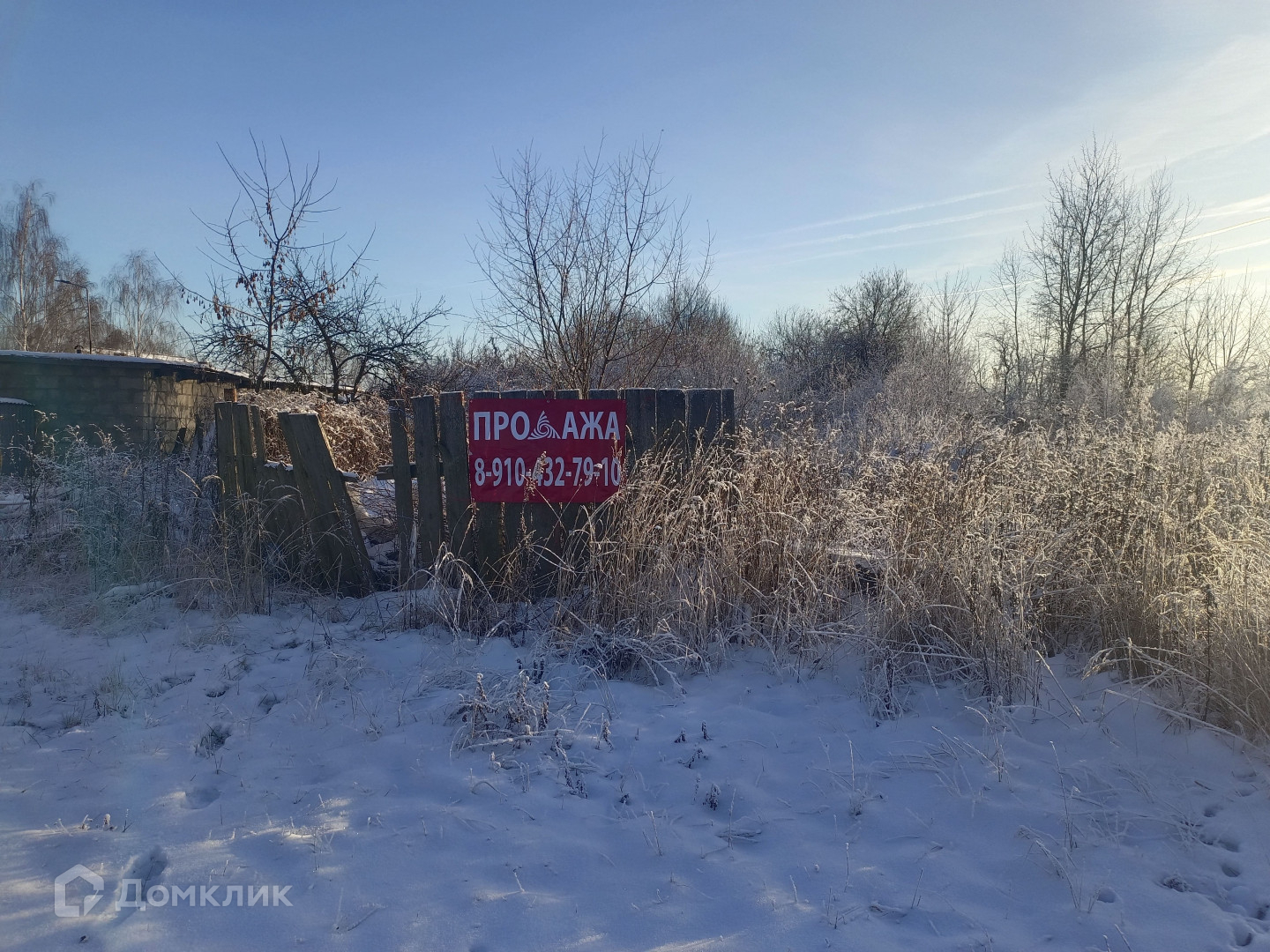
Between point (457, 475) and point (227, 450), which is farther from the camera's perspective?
point (227, 450)

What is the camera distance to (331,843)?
2459mm

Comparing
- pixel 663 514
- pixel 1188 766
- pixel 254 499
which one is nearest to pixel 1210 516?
pixel 1188 766

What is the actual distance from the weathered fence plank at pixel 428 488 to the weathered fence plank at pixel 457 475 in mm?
66

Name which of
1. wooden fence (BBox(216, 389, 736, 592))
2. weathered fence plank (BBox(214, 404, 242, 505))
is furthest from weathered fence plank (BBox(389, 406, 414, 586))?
weathered fence plank (BBox(214, 404, 242, 505))

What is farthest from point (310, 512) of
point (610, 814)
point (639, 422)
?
point (610, 814)

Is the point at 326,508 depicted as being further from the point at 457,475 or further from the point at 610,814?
the point at 610,814

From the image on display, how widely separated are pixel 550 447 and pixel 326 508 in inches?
65.0

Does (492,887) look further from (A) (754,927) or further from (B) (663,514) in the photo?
(B) (663,514)

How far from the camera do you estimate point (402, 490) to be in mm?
5137

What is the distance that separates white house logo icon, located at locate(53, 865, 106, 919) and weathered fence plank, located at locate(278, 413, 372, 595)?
10.0 ft

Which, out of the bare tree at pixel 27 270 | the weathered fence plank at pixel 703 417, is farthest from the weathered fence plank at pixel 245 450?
the bare tree at pixel 27 270

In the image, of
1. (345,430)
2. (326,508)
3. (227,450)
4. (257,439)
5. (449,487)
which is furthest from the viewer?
(345,430)

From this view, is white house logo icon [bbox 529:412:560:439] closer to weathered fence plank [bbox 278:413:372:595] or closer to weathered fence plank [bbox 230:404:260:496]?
weathered fence plank [bbox 278:413:372:595]

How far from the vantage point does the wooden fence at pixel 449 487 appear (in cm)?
502
